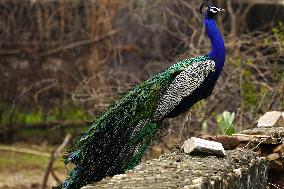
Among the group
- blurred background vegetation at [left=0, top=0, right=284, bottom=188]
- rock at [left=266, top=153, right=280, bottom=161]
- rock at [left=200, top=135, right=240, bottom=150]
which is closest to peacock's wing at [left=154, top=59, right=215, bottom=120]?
rock at [left=200, top=135, right=240, bottom=150]

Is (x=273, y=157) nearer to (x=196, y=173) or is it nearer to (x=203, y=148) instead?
(x=203, y=148)

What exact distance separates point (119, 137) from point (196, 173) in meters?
0.84

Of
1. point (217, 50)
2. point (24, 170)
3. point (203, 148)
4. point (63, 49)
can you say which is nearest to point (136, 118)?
point (203, 148)

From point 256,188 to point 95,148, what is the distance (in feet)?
3.54

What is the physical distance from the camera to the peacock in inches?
194

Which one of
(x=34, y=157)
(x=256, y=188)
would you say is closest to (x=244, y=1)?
(x=34, y=157)

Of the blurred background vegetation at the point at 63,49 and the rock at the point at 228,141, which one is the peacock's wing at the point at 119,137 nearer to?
the rock at the point at 228,141

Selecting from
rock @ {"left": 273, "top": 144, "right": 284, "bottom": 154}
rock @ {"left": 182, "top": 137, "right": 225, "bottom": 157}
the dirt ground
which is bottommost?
the dirt ground

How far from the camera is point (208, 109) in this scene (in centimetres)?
876

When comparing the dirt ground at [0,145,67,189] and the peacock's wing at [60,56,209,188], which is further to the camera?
the dirt ground at [0,145,67,189]

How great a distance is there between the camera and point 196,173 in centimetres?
435

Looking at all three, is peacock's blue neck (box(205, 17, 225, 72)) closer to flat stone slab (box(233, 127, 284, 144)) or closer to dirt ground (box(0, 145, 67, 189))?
flat stone slab (box(233, 127, 284, 144))

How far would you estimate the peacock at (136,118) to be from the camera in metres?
4.92

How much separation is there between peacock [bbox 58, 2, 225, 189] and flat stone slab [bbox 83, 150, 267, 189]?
25 centimetres
